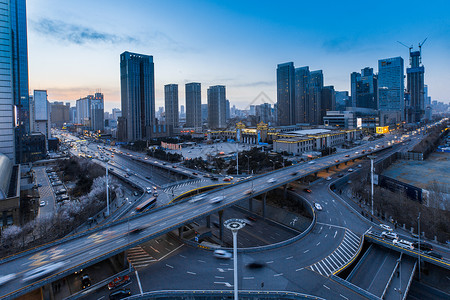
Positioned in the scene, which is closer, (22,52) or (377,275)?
(377,275)

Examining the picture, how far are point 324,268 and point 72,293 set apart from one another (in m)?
16.0

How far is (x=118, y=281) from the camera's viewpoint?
14695mm

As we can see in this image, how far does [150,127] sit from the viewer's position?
105188 millimetres

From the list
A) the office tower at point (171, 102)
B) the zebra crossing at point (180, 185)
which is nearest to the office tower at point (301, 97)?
the office tower at point (171, 102)

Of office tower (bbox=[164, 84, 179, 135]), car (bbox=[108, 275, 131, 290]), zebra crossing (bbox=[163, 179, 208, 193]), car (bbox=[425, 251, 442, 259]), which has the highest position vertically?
office tower (bbox=[164, 84, 179, 135])

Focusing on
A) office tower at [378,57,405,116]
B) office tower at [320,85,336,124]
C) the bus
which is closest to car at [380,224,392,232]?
the bus

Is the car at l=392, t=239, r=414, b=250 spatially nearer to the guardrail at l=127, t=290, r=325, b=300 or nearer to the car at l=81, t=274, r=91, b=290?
the guardrail at l=127, t=290, r=325, b=300

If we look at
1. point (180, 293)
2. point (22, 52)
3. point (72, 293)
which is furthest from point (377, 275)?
point (22, 52)

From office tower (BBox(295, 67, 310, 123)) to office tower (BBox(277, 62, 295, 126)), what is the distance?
3.40 metres

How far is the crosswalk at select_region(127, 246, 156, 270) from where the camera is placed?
17047mm

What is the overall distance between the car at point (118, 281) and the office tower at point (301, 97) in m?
149

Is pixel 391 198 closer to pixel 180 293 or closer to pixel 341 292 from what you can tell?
pixel 341 292

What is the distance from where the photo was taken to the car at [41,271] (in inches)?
505

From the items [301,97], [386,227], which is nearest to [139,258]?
[386,227]
